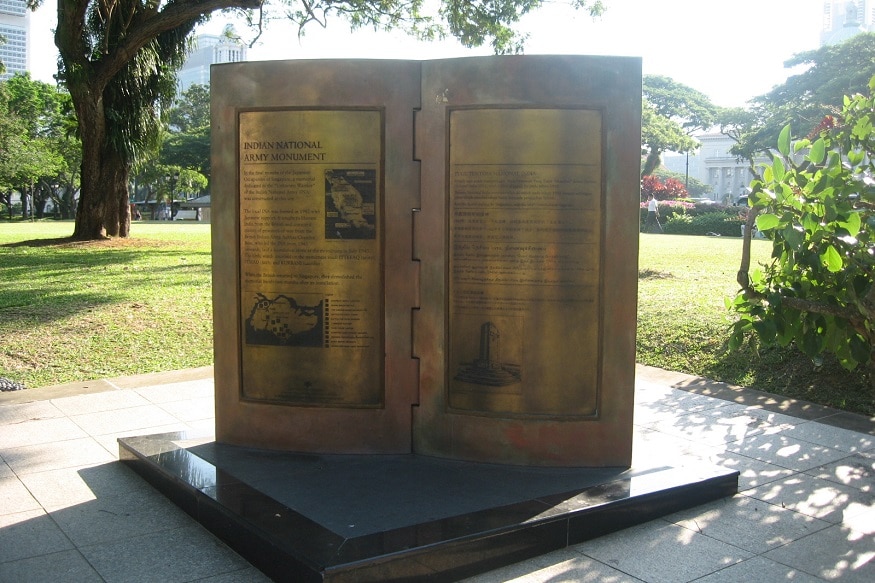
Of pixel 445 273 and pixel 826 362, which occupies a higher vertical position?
pixel 445 273

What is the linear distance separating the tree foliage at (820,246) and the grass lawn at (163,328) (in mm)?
1719

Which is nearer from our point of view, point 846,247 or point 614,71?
point 614,71

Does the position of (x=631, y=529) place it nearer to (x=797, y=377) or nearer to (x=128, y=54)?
(x=797, y=377)

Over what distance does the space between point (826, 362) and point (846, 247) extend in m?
3.04

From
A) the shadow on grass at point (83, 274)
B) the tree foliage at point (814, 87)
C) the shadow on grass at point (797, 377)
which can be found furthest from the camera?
the tree foliage at point (814, 87)

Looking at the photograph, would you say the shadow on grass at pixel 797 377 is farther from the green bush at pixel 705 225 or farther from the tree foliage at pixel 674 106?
the tree foliage at pixel 674 106

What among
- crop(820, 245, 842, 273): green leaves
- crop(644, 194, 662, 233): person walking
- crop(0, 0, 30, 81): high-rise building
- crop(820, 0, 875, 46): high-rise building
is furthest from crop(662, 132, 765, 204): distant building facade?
crop(0, 0, 30, 81): high-rise building

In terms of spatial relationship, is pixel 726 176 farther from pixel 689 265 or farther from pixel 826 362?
pixel 826 362

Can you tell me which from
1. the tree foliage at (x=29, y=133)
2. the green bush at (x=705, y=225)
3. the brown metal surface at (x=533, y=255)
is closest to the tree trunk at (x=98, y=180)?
the brown metal surface at (x=533, y=255)

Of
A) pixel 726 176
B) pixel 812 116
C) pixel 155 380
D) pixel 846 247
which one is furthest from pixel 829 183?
pixel 726 176

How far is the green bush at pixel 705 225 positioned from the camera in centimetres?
3325

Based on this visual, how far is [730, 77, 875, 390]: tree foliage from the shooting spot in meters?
4.99

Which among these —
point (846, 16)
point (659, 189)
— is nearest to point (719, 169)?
point (846, 16)

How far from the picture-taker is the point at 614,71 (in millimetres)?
4785
